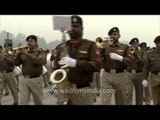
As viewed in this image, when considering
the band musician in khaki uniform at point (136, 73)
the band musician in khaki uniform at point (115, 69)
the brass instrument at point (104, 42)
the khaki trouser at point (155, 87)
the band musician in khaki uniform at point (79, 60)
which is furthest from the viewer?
the band musician in khaki uniform at point (136, 73)

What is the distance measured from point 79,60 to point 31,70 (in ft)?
10.9

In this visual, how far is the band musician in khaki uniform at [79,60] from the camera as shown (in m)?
8.15

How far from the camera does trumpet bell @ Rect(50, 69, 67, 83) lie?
8.22 meters

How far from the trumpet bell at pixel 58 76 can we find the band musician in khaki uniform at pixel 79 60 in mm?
80

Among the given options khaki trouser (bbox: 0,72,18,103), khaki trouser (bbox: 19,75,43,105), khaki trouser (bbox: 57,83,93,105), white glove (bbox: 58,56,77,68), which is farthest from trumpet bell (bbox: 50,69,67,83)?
khaki trouser (bbox: 0,72,18,103)

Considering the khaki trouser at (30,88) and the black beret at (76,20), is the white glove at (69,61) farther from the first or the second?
the khaki trouser at (30,88)

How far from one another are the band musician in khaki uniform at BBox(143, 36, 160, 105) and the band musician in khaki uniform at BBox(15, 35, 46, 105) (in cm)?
224

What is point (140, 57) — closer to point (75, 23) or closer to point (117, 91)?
point (117, 91)

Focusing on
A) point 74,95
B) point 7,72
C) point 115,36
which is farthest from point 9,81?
point 74,95

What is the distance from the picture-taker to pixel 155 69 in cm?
1111

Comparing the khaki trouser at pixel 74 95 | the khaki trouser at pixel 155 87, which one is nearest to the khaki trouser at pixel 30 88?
the khaki trouser at pixel 155 87

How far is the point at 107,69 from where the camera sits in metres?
11.1
